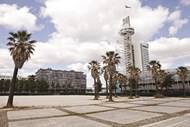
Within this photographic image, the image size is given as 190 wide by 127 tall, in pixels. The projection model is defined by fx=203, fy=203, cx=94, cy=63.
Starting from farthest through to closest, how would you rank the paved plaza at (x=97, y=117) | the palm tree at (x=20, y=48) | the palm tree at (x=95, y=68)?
the palm tree at (x=95, y=68) → the palm tree at (x=20, y=48) → the paved plaza at (x=97, y=117)

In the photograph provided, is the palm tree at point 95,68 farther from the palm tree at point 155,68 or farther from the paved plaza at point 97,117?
the paved plaza at point 97,117

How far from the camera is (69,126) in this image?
1593 cm

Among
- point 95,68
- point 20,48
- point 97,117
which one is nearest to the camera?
point 97,117

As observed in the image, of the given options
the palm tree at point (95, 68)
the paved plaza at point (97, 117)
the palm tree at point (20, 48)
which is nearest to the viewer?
the paved plaza at point (97, 117)

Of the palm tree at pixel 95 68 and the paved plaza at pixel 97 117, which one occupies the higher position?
the palm tree at pixel 95 68

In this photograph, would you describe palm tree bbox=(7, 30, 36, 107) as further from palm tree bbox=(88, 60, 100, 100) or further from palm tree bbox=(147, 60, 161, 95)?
palm tree bbox=(147, 60, 161, 95)

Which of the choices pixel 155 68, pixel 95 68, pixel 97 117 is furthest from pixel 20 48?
pixel 155 68

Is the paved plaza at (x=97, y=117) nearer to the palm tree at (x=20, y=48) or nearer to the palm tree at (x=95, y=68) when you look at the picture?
the palm tree at (x=20, y=48)

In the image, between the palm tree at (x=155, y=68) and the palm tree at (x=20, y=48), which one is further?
the palm tree at (x=155, y=68)

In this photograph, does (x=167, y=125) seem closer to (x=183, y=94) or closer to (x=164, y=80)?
(x=183, y=94)

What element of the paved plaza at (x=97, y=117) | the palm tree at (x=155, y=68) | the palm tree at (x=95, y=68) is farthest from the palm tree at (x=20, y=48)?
the palm tree at (x=155, y=68)

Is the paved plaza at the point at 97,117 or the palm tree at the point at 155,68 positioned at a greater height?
the palm tree at the point at 155,68

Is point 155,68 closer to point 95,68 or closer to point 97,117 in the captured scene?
point 95,68

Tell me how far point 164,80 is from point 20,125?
6947 cm
